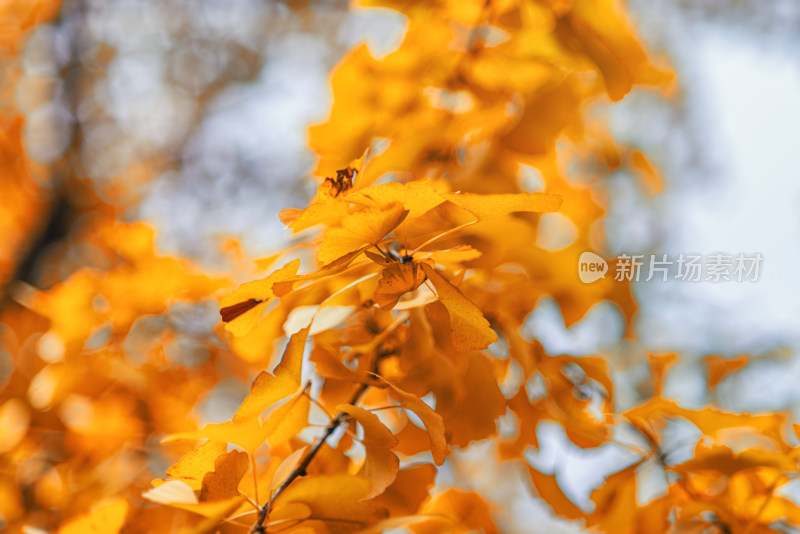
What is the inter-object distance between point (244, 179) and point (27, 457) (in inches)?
76.9

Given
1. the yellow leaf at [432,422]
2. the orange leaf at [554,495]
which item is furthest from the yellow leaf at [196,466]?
the orange leaf at [554,495]

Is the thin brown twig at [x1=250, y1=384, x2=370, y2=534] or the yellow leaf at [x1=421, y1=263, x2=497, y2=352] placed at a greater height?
the yellow leaf at [x1=421, y1=263, x2=497, y2=352]

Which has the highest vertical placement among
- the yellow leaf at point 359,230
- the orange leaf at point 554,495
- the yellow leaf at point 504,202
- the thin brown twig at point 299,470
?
the yellow leaf at point 504,202

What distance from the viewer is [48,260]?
183 centimetres

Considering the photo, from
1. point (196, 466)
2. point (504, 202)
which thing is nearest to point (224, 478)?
point (196, 466)

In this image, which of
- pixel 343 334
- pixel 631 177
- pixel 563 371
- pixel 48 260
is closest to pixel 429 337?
pixel 343 334

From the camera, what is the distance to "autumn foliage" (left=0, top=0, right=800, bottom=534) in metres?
0.33

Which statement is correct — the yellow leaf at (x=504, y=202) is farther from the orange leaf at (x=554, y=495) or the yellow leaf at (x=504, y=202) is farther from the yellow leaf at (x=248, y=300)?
the orange leaf at (x=554, y=495)

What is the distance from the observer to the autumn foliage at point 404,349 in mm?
327

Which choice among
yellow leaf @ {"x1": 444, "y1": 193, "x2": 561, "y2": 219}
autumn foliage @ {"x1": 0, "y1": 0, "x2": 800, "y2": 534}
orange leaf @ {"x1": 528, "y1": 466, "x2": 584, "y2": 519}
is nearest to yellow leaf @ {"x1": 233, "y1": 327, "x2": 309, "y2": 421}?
autumn foliage @ {"x1": 0, "y1": 0, "x2": 800, "y2": 534}

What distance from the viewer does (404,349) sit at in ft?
1.35

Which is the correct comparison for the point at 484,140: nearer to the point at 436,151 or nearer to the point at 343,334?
the point at 436,151

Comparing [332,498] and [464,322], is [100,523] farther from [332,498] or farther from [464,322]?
[464,322]

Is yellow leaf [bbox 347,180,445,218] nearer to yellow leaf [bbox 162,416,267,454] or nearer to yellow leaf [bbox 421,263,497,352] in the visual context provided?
yellow leaf [bbox 421,263,497,352]
